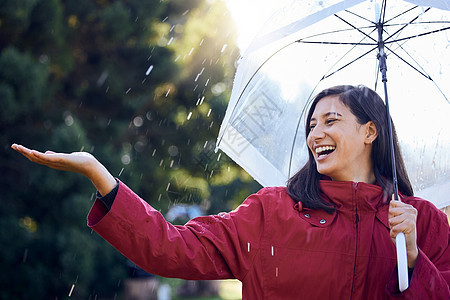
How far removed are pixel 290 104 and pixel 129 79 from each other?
27.0 ft

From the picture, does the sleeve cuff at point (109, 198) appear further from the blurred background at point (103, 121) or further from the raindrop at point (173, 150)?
the raindrop at point (173, 150)

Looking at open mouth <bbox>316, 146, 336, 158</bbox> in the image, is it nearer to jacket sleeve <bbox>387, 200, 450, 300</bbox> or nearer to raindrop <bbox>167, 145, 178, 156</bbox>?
jacket sleeve <bbox>387, 200, 450, 300</bbox>

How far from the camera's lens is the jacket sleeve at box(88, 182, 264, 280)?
1.55 meters

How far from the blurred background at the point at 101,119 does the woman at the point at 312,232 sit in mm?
6572

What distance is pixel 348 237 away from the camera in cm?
184

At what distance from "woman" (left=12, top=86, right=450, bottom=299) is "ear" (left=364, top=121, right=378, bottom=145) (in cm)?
1

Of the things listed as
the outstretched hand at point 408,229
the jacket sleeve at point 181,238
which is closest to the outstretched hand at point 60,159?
the jacket sleeve at point 181,238

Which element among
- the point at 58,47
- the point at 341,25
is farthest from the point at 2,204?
the point at 341,25

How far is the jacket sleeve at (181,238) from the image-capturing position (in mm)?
1555

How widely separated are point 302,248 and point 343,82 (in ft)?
3.68

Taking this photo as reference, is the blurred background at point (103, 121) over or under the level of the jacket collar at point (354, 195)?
over

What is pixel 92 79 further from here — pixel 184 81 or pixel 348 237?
pixel 348 237

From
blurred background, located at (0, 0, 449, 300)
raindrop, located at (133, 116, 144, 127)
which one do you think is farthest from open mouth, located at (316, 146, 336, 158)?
raindrop, located at (133, 116, 144, 127)

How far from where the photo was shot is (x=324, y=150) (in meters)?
2.07
